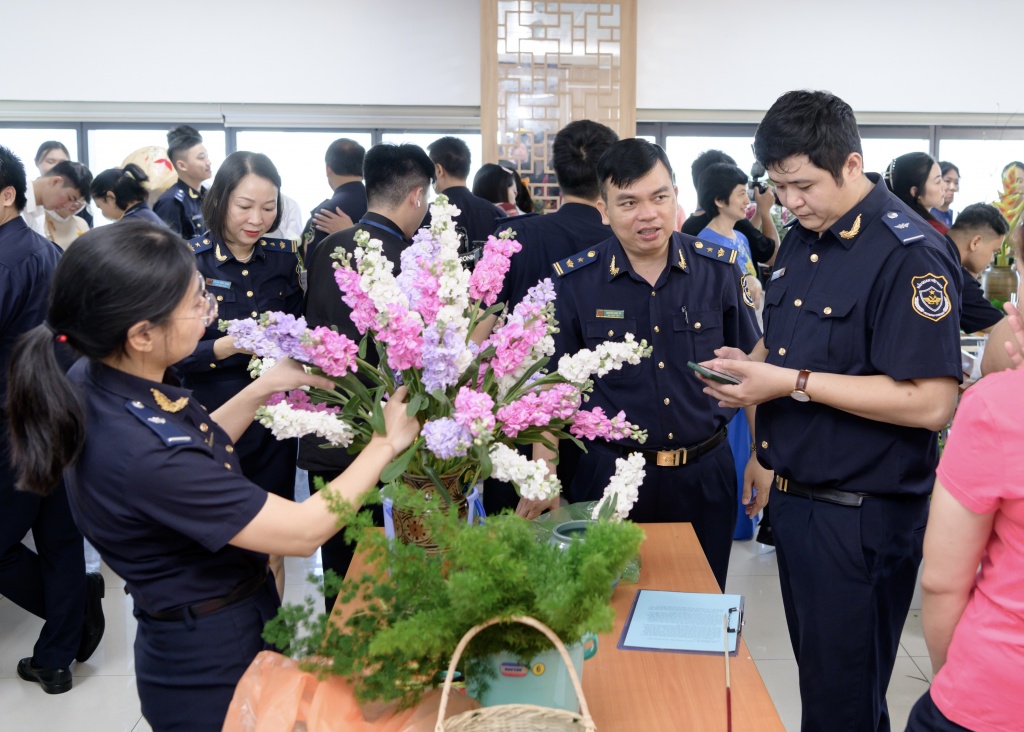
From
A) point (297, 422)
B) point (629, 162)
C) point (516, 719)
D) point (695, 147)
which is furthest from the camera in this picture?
point (695, 147)

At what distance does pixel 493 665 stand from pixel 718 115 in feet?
21.2

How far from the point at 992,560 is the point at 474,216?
9.96 feet

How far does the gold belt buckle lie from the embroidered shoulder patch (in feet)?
2.32

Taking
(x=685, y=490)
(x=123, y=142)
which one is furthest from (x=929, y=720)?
(x=123, y=142)

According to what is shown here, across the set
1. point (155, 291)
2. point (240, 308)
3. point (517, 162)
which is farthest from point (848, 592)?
point (517, 162)

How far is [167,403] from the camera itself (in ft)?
4.62

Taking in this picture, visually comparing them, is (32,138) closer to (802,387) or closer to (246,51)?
(246,51)

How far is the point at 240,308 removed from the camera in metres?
2.83

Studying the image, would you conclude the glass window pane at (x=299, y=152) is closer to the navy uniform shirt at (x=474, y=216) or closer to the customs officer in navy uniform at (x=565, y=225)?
the navy uniform shirt at (x=474, y=216)

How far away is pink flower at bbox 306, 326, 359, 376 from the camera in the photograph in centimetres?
146

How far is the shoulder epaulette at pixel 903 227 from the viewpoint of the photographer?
5.94 feet

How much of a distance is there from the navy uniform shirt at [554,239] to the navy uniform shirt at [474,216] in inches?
31.4

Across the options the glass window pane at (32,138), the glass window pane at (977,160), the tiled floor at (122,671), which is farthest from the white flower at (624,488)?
the glass window pane at (977,160)

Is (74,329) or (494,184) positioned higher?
(494,184)
